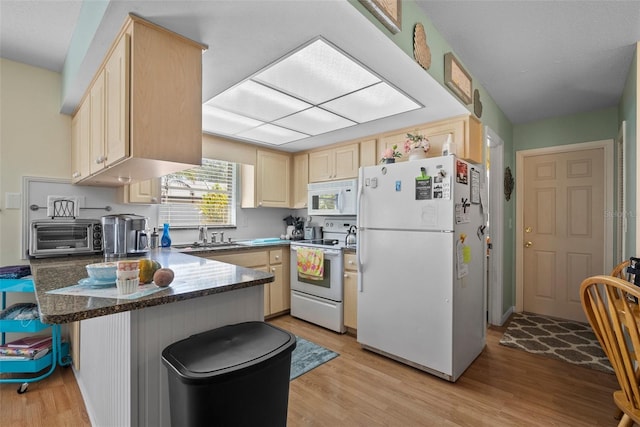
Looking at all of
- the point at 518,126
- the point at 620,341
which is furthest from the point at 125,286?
the point at 518,126

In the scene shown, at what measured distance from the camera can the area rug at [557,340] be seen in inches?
99.7

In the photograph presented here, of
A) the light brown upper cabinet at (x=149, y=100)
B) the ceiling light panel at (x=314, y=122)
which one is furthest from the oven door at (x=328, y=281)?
the light brown upper cabinet at (x=149, y=100)

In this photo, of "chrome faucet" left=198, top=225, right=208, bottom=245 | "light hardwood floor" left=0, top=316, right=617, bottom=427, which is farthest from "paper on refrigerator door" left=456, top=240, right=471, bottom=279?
"chrome faucet" left=198, top=225, right=208, bottom=245

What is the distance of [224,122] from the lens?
115 inches

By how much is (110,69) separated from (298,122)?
1596 millimetres

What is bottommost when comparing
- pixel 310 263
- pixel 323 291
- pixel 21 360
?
pixel 21 360

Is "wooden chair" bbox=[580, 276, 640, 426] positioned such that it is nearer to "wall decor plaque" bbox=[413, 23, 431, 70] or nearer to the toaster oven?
"wall decor plaque" bbox=[413, 23, 431, 70]

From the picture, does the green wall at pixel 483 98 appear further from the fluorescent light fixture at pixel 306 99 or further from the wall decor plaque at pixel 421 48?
the fluorescent light fixture at pixel 306 99

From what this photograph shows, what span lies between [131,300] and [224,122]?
7.32 feet

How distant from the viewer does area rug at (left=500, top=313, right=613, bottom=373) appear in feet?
8.30

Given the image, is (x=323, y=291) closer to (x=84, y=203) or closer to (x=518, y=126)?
(x=84, y=203)

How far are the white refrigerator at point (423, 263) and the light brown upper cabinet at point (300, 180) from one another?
1.44m

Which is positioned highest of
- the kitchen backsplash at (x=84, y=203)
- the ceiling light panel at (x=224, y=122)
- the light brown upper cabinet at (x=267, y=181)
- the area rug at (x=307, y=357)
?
the ceiling light panel at (x=224, y=122)

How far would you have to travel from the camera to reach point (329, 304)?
3117 mm
